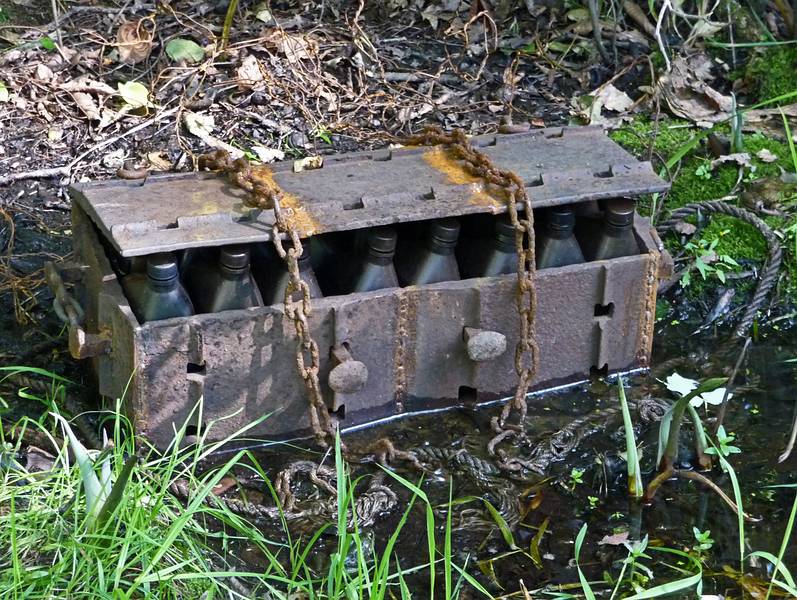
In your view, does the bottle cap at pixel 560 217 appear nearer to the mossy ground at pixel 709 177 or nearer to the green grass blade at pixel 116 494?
the mossy ground at pixel 709 177

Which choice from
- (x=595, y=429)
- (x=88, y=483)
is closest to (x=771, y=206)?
(x=595, y=429)

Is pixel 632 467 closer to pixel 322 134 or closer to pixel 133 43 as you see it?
pixel 322 134

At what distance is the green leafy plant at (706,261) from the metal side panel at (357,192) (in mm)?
825

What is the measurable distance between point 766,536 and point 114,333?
2214 mm

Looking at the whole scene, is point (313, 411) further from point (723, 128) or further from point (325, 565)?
point (723, 128)

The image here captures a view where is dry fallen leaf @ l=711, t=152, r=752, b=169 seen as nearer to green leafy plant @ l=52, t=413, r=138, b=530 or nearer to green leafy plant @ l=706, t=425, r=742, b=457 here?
green leafy plant @ l=706, t=425, r=742, b=457

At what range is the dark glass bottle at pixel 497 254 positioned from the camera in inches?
179

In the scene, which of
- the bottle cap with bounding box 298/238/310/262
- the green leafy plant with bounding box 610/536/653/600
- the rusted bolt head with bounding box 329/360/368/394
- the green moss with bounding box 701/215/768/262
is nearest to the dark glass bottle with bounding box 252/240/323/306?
the bottle cap with bounding box 298/238/310/262

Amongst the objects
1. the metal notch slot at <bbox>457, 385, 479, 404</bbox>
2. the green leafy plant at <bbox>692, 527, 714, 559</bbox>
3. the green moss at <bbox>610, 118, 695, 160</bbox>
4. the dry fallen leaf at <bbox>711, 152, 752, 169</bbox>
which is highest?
the dry fallen leaf at <bbox>711, 152, 752, 169</bbox>

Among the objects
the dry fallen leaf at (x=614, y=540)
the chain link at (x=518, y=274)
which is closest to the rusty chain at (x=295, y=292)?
the chain link at (x=518, y=274)

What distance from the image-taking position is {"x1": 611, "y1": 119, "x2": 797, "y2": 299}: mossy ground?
5.56 meters

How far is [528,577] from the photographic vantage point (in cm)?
388

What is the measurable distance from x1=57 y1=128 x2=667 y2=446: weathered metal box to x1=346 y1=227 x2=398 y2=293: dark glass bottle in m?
0.08

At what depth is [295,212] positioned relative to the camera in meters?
4.29
